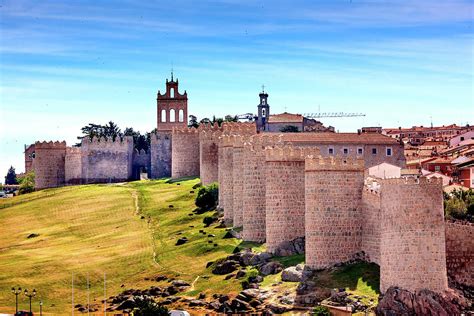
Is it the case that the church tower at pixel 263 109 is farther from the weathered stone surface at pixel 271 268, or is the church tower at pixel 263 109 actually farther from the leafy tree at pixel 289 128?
the weathered stone surface at pixel 271 268

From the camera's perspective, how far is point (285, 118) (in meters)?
147

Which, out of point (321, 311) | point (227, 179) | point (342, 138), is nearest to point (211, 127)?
point (342, 138)

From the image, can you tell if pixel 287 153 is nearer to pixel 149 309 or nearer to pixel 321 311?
pixel 149 309

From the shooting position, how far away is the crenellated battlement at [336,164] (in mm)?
74062

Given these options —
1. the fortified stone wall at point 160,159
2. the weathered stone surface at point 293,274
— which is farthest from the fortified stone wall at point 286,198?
the fortified stone wall at point 160,159

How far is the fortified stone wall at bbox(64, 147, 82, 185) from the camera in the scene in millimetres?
137625

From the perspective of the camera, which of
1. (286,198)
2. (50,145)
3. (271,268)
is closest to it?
(271,268)

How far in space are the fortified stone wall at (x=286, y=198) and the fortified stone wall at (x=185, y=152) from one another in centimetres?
4524

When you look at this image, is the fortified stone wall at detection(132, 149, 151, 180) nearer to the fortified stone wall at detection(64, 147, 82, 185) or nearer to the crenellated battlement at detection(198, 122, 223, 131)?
the fortified stone wall at detection(64, 147, 82, 185)

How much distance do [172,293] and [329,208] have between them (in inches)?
476

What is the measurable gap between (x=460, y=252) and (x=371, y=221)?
5.24 m

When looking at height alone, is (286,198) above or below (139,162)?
below

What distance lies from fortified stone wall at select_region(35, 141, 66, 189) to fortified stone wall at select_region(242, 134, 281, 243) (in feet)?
181

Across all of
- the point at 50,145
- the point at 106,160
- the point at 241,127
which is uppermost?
the point at 241,127
